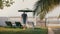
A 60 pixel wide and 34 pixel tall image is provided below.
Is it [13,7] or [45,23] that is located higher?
[13,7]

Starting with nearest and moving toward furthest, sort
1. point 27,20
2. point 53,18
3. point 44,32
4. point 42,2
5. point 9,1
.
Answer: point 42,2 < point 9,1 < point 44,32 < point 27,20 < point 53,18

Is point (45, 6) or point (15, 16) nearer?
point (45, 6)

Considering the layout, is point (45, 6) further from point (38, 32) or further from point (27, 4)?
point (27, 4)

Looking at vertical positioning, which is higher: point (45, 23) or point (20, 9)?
point (20, 9)

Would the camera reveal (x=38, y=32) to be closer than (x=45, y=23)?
Yes

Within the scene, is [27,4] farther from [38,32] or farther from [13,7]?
[38,32]

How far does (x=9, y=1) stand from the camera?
1130 cm

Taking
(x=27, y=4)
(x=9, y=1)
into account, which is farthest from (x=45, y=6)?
(x=27, y=4)

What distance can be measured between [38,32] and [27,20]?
3682 mm

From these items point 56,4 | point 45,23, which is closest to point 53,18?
point 45,23

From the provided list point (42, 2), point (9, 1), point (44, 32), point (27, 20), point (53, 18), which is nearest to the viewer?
point (42, 2)

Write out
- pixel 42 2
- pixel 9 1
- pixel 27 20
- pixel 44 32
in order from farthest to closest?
pixel 27 20 < pixel 44 32 < pixel 9 1 < pixel 42 2

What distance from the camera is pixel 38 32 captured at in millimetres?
11938

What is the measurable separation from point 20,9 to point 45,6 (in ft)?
34.9
